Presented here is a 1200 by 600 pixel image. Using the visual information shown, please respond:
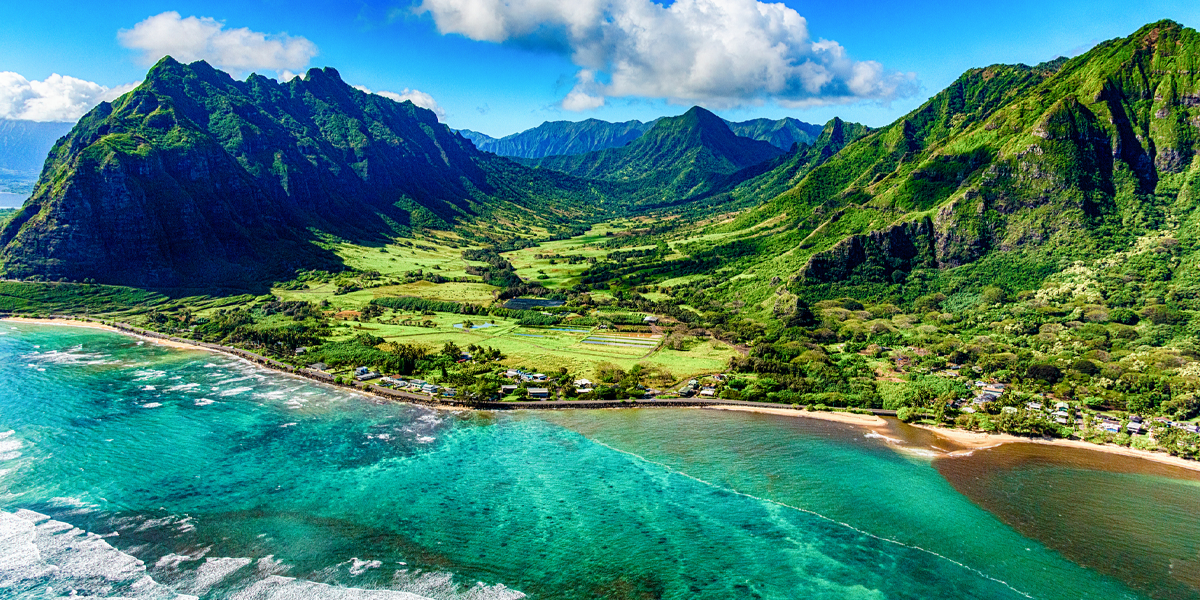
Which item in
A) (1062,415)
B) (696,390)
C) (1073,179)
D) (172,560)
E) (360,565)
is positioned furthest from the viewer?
(1073,179)

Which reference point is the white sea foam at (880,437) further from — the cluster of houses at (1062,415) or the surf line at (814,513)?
the surf line at (814,513)

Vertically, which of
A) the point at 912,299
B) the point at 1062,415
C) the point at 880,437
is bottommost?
the point at 880,437

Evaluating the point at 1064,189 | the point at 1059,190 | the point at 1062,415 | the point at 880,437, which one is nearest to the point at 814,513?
the point at 880,437

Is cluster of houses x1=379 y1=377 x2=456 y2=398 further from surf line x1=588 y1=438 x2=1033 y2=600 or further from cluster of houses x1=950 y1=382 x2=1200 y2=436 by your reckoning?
cluster of houses x1=950 y1=382 x2=1200 y2=436

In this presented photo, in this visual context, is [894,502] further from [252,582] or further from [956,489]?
[252,582]

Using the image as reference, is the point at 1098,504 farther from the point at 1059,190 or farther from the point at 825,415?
the point at 1059,190

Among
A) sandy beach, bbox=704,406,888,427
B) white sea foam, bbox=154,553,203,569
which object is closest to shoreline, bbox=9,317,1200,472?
sandy beach, bbox=704,406,888,427

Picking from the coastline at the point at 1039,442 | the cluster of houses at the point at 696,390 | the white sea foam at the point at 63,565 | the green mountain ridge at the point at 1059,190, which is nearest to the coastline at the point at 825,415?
the cluster of houses at the point at 696,390
